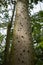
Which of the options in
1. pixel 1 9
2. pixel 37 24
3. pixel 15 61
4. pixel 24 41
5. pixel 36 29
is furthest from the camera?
pixel 1 9

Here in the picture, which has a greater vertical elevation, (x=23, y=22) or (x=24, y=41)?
(x=23, y=22)

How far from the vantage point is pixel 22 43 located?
11.3 ft

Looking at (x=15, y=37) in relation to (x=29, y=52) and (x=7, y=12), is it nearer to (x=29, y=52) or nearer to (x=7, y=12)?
(x=29, y=52)

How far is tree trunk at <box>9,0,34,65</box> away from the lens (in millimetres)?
3254

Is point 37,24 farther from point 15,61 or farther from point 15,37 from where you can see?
point 15,61

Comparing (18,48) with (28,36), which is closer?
(18,48)

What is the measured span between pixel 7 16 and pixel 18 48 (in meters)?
5.75

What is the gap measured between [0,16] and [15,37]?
5756 millimetres

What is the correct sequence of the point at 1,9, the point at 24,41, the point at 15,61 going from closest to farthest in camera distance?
the point at 15,61
the point at 24,41
the point at 1,9

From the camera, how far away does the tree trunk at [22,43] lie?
3.25m

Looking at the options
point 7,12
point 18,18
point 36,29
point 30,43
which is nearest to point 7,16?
point 7,12

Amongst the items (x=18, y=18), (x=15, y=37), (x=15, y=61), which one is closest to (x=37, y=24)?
(x=18, y=18)

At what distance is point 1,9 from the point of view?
887 centimetres

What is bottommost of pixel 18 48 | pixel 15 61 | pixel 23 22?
pixel 15 61
